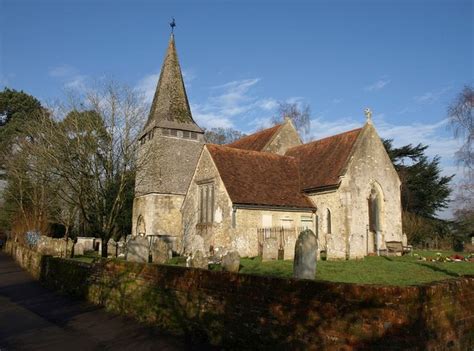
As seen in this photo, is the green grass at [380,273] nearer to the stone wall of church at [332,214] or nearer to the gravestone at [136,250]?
the gravestone at [136,250]

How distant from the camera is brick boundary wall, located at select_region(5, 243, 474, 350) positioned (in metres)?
5.37

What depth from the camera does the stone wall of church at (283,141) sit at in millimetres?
29328

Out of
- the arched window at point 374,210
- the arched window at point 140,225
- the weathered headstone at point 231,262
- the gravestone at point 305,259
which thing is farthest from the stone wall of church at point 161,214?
the gravestone at point 305,259

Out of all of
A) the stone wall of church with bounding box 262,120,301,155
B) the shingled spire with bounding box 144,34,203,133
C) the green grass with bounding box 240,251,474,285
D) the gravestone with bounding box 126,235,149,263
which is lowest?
the green grass with bounding box 240,251,474,285

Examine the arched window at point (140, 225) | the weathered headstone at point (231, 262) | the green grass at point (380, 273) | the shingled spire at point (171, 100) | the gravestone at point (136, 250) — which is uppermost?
the shingled spire at point (171, 100)

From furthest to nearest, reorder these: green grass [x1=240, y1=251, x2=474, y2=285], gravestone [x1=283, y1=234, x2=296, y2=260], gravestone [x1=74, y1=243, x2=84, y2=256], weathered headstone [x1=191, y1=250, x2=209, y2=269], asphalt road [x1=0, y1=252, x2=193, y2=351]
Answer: gravestone [x1=74, y1=243, x2=84, y2=256] → gravestone [x1=283, y1=234, x2=296, y2=260] → weathered headstone [x1=191, y1=250, x2=209, y2=269] → green grass [x1=240, y1=251, x2=474, y2=285] → asphalt road [x1=0, y1=252, x2=193, y2=351]

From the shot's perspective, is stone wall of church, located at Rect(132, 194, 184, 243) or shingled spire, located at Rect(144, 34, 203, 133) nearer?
stone wall of church, located at Rect(132, 194, 184, 243)

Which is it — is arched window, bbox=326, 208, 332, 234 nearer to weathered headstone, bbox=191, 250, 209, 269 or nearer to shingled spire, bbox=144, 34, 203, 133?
weathered headstone, bbox=191, 250, 209, 269

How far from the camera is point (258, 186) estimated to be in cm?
2334

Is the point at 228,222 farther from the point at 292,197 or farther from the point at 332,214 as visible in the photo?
the point at 332,214

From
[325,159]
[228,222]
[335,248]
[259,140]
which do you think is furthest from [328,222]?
[259,140]

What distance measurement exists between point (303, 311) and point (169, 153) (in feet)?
98.1

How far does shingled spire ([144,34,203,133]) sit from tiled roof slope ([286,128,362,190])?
41.1ft

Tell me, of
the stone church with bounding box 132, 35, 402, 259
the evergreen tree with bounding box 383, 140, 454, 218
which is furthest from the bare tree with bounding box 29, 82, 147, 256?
the evergreen tree with bounding box 383, 140, 454, 218
